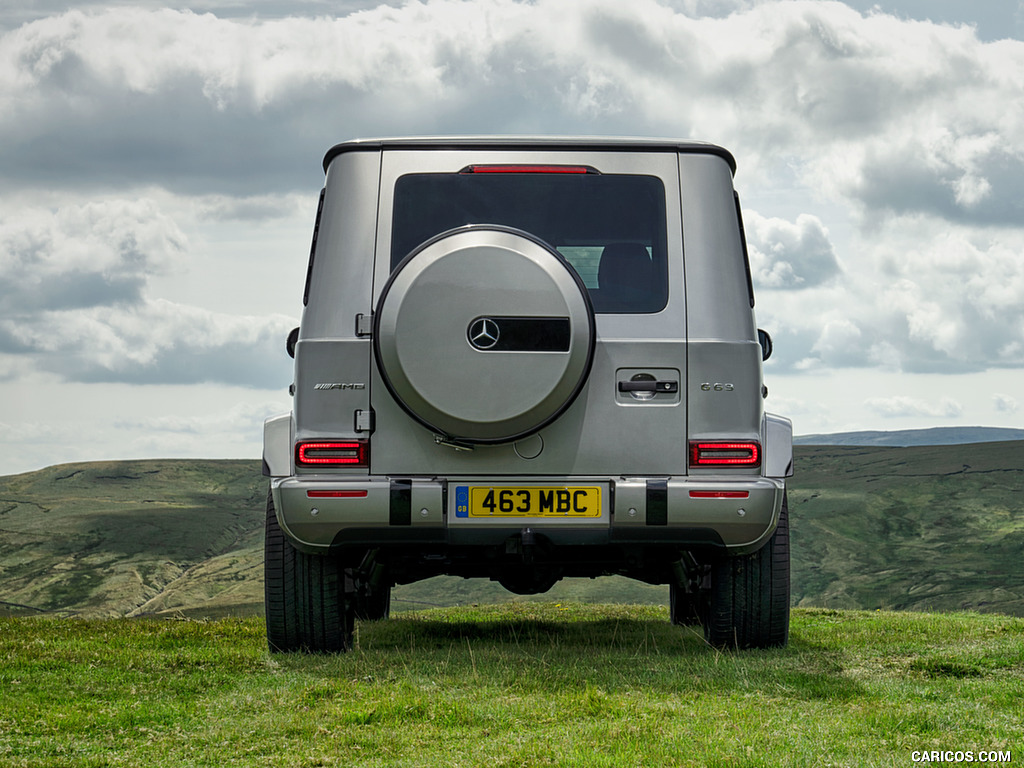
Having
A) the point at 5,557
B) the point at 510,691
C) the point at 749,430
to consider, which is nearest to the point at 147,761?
the point at 510,691

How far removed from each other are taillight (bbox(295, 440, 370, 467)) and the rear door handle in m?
1.47

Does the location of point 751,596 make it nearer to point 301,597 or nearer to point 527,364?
point 527,364

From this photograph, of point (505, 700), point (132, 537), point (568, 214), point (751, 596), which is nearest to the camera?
point (505, 700)

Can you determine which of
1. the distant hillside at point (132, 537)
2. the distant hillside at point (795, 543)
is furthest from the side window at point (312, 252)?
the distant hillside at point (795, 543)

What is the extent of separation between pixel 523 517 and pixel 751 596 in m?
1.74

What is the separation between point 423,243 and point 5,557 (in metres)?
103

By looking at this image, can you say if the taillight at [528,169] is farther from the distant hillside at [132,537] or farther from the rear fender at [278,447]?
the distant hillside at [132,537]

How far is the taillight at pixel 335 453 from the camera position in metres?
6.33

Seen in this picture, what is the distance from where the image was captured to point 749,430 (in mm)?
6379

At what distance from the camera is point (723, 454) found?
20.8ft

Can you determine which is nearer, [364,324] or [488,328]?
[488,328]

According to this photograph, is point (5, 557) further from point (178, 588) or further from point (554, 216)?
point (554, 216)

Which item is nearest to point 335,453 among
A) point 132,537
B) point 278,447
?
point 278,447

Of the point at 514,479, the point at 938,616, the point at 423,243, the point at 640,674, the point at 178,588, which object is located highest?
the point at 423,243
